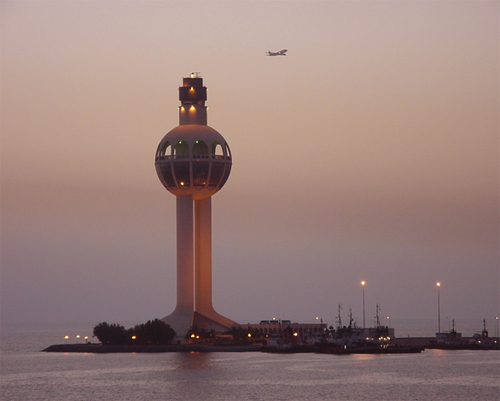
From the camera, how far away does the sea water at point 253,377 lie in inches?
3799

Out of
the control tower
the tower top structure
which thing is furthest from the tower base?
the tower top structure

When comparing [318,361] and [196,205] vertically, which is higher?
[196,205]

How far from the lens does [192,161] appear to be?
5581 inches

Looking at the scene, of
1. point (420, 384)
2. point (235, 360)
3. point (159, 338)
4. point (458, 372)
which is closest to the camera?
point (420, 384)

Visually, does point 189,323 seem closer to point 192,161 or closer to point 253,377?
point 192,161

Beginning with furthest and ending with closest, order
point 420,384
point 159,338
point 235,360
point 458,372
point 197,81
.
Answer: point 197,81 → point 159,338 → point 235,360 → point 458,372 → point 420,384

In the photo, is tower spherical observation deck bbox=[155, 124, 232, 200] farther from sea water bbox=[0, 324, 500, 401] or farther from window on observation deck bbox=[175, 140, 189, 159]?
sea water bbox=[0, 324, 500, 401]

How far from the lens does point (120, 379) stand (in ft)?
359

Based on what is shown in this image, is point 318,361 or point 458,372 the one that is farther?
point 318,361

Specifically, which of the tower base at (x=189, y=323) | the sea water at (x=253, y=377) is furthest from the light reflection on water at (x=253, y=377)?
the tower base at (x=189, y=323)

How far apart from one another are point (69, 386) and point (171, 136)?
45.8 m

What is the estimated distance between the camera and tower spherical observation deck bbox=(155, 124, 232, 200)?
14200 cm

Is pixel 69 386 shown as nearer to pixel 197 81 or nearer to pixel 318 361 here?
pixel 318 361

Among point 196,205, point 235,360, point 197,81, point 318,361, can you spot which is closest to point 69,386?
point 235,360
